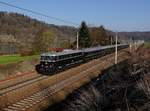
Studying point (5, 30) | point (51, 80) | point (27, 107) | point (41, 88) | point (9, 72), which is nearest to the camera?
point (27, 107)

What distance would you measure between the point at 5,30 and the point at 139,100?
505ft

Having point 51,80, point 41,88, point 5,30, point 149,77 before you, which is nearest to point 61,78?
point 51,80

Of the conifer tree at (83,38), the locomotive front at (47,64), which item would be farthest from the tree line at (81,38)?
the locomotive front at (47,64)

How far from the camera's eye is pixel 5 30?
161 m

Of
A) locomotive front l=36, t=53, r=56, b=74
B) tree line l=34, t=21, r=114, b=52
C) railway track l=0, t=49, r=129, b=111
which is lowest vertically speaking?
railway track l=0, t=49, r=129, b=111

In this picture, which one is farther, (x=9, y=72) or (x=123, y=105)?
(x=9, y=72)

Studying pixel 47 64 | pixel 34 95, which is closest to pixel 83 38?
pixel 47 64

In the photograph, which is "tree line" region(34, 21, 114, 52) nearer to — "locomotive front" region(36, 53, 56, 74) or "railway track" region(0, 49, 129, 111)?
"locomotive front" region(36, 53, 56, 74)

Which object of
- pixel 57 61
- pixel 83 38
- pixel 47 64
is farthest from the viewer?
pixel 83 38

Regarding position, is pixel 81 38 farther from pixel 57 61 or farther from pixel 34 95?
pixel 34 95

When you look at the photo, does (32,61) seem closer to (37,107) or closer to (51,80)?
(51,80)

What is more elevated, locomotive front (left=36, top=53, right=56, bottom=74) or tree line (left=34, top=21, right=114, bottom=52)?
tree line (left=34, top=21, right=114, bottom=52)

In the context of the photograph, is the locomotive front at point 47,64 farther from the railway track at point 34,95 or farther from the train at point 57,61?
the railway track at point 34,95

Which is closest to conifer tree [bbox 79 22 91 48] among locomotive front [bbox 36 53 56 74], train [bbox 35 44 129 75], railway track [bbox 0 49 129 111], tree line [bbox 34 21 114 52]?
tree line [bbox 34 21 114 52]
